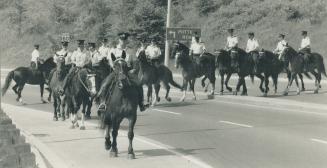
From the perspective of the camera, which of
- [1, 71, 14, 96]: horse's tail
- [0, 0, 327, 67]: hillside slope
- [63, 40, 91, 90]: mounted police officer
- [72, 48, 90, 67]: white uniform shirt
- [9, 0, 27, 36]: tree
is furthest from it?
[9, 0, 27, 36]: tree

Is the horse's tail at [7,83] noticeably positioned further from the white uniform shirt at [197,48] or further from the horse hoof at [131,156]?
the horse hoof at [131,156]

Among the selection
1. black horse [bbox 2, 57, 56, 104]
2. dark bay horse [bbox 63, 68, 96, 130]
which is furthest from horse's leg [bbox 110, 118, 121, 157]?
black horse [bbox 2, 57, 56, 104]

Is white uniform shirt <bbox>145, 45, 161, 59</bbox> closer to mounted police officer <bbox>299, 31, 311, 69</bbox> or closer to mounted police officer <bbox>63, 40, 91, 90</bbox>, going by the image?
mounted police officer <bbox>63, 40, 91, 90</bbox>

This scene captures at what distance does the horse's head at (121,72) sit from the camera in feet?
41.7

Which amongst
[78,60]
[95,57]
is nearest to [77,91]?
[78,60]

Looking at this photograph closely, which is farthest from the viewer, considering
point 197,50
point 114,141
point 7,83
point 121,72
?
point 197,50

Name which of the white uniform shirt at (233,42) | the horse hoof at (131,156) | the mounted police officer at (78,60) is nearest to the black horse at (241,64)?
the white uniform shirt at (233,42)

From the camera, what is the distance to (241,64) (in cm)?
3042

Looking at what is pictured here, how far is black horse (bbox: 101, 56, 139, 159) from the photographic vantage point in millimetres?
12742

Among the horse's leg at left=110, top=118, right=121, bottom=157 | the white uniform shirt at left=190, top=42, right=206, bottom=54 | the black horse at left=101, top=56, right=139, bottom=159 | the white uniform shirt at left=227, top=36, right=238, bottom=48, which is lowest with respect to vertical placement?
the horse's leg at left=110, top=118, right=121, bottom=157

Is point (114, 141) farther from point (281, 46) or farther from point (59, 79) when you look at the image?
point (281, 46)

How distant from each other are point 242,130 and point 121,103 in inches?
226

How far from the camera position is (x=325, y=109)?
22641mm

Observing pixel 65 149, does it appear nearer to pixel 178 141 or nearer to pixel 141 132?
pixel 178 141
